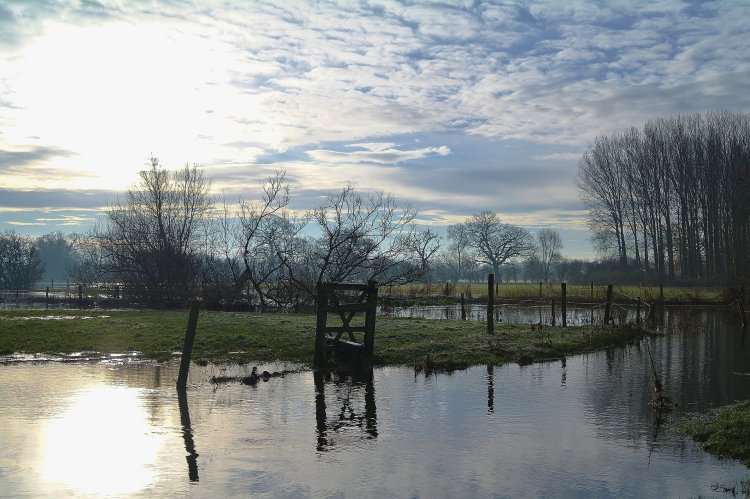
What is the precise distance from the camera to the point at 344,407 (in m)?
14.2

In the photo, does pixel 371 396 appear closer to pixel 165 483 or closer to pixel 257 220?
pixel 165 483

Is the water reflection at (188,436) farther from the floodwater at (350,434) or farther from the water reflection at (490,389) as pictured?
the water reflection at (490,389)

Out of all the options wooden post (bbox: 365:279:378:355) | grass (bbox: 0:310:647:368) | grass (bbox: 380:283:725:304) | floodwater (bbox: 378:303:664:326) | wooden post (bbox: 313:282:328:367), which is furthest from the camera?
grass (bbox: 380:283:725:304)

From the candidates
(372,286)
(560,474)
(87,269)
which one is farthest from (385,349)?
(87,269)

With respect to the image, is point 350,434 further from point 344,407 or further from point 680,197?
point 680,197

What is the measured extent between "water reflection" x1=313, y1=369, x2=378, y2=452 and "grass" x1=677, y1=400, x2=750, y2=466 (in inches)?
227

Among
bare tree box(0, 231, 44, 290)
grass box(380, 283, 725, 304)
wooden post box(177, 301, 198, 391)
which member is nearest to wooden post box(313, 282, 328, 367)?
wooden post box(177, 301, 198, 391)

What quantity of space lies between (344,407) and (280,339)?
10.2 m

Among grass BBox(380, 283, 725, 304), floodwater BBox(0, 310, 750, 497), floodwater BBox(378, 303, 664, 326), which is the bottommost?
floodwater BBox(0, 310, 750, 497)

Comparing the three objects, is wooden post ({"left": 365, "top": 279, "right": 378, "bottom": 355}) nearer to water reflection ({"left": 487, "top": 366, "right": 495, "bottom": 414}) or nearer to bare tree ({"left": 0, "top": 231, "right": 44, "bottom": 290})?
water reflection ({"left": 487, "top": 366, "right": 495, "bottom": 414})

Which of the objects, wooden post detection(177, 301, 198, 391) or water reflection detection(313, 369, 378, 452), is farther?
wooden post detection(177, 301, 198, 391)

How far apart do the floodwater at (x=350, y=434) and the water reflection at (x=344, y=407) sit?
47 mm

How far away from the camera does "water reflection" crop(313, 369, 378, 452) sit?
11836 millimetres

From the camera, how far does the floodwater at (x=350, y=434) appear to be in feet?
30.3
